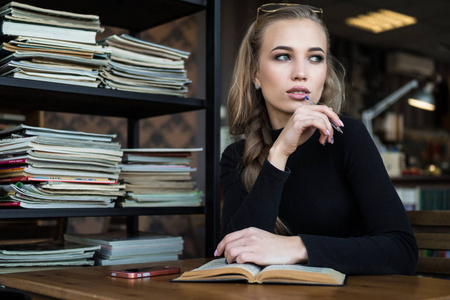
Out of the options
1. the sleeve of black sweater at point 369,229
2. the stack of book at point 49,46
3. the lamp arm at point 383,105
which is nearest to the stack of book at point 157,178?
the stack of book at point 49,46

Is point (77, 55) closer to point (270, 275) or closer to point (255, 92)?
point (255, 92)

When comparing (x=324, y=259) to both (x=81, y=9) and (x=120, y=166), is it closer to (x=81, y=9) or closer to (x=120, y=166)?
(x=120, y=166)

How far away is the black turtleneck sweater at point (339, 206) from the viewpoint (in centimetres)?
113

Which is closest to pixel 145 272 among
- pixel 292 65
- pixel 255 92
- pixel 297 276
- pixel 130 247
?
pixel 297 276

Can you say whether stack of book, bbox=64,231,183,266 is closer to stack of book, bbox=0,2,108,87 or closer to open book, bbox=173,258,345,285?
stack of book, bbox=0,2,108,87

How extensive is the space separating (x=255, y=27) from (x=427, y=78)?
7829mm

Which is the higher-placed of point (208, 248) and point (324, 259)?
point (324, 259)

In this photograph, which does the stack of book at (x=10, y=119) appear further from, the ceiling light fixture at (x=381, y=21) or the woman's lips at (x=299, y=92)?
the ceiling light fixture at (x=381, y=21)

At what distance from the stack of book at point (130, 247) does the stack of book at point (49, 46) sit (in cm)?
51

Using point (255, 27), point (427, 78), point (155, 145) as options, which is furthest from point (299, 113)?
point (427, 78)

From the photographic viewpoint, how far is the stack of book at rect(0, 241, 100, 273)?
155cm

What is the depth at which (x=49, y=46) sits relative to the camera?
5.13ft

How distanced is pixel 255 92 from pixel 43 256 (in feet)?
2.76

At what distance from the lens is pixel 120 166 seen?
172 centimetres
